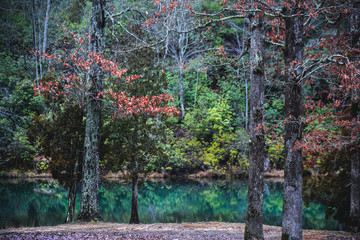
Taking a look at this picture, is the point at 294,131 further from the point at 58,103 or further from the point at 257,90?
the point at 58,103

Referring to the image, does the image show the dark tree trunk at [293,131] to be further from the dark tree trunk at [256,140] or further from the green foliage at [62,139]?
the green foliage at [62,139]

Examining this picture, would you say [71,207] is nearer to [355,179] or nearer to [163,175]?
[355,179]

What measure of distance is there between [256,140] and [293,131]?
854 millimetres

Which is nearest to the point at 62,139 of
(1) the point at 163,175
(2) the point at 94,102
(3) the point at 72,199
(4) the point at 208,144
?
(2) the point at 94,102

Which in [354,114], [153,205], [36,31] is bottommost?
[153,205]

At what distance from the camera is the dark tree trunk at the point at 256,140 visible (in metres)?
6.33

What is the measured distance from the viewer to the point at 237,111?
33.8 metres

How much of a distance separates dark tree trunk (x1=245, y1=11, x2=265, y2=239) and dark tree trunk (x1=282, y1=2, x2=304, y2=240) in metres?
0.59

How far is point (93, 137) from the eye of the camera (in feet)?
36.1

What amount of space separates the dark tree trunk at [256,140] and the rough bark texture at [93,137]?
601cm

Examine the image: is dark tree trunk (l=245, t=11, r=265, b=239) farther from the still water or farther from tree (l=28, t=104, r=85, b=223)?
the still water

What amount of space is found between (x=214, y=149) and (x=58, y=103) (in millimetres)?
19103

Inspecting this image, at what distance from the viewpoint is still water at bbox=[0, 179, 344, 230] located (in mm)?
14234

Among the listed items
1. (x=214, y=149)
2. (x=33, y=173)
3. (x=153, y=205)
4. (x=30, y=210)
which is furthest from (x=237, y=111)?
(x=30, y=210)
